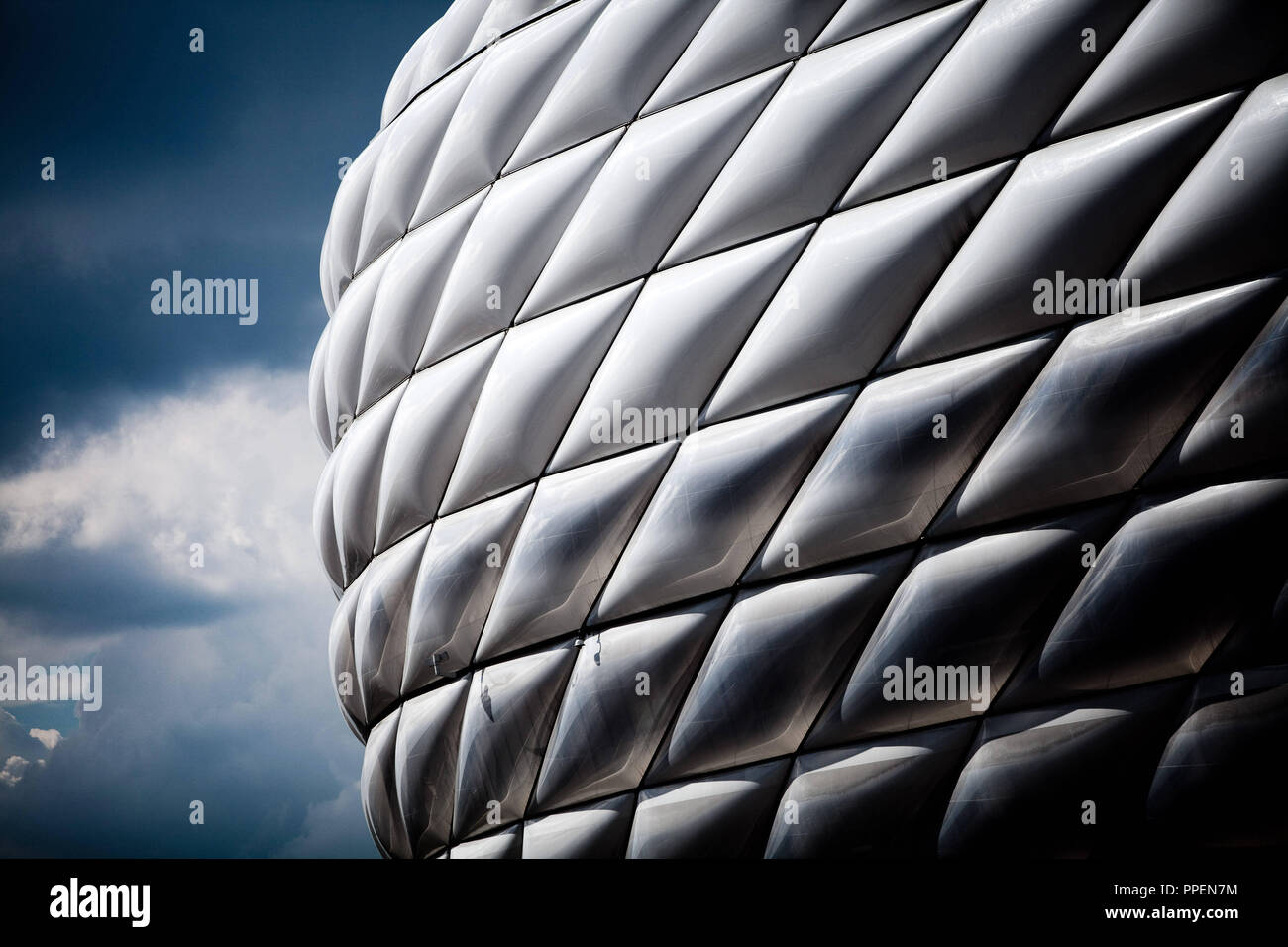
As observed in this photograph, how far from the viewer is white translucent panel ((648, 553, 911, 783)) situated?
6.36m

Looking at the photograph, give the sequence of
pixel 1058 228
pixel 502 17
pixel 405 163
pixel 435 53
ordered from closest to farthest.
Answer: pixel 1058 228, pixel 502 17, pixel 405 163, pixel 435 53

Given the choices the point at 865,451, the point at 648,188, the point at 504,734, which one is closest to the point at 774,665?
the point at 865,451

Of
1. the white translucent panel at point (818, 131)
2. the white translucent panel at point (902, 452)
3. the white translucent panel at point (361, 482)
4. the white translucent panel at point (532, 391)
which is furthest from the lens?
the white translucent panel at point (361, 482)

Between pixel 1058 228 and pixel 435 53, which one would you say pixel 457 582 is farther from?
pixel 435 53

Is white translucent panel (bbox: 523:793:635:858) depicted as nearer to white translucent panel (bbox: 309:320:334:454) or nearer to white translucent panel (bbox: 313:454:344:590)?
white translucent panel (bbox: 313:454:344:590)

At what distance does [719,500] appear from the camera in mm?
6738

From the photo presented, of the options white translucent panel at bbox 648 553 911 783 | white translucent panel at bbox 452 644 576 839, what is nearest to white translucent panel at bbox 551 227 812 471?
white translucent panel at bbox 648 553 911 783

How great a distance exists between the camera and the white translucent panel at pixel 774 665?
6.36 m

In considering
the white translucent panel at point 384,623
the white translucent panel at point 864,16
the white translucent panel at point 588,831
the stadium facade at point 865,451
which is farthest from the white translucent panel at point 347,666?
the white translucent panel at point 864,16

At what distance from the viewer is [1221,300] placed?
5648 mm

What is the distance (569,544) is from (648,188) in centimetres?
283

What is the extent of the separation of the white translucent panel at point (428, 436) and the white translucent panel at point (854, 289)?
8.78 ft

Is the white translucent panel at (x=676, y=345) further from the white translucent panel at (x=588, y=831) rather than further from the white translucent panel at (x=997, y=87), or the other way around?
the white translucent panel at (x=588, y=831)
